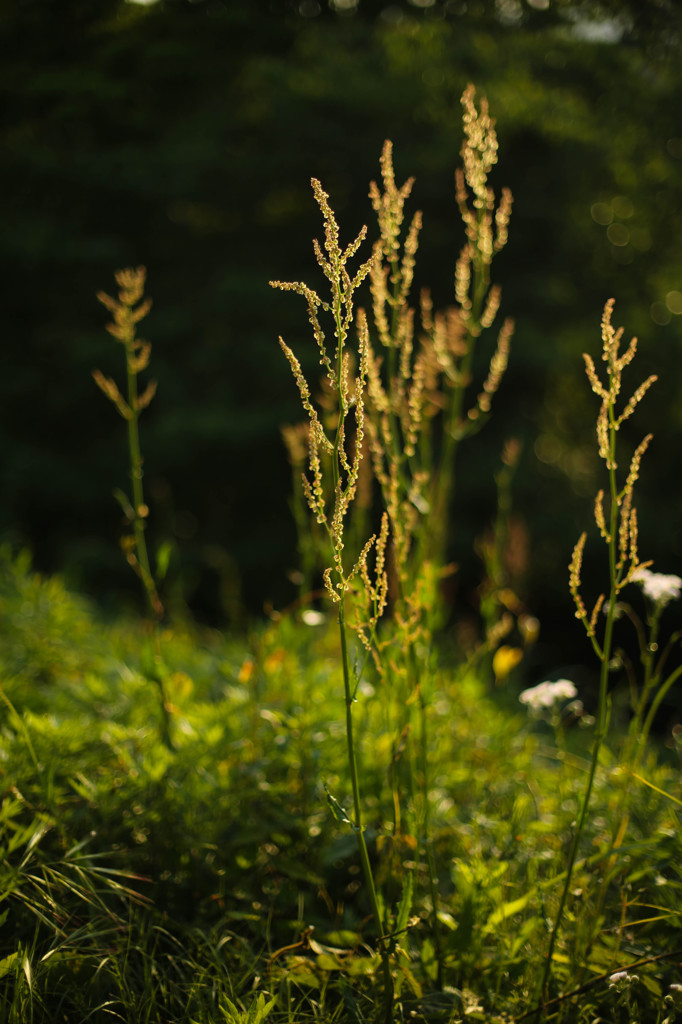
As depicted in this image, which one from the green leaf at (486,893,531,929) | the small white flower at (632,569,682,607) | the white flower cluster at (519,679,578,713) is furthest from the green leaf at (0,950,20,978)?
the small white flower at (632,569,682,607)

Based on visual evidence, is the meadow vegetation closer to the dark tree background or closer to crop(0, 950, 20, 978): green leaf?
crop(0, 950, 20, 978): green leaf

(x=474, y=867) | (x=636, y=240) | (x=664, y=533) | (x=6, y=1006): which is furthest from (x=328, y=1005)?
(x=636, y=240)

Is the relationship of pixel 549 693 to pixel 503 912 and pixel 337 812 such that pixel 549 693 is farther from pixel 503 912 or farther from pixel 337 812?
pixel 337 812

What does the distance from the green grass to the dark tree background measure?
3930 mm

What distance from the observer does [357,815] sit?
116cm

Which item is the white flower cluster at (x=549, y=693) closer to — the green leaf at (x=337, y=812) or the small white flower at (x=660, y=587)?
the small white flower at (x=660, y=587)

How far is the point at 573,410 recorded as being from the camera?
7789mm

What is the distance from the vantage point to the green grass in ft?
4.46

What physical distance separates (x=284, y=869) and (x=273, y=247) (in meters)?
6.38

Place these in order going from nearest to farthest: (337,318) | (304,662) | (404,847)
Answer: (337,318), (404,847), (304,662)

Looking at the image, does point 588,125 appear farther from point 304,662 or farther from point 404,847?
point 404,847

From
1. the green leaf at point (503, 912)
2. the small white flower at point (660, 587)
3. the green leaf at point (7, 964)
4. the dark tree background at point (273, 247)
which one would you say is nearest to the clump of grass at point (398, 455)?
the green leaf at point (503, 912)

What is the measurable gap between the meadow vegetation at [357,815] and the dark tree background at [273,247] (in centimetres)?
401

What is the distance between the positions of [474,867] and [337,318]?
1201mm
